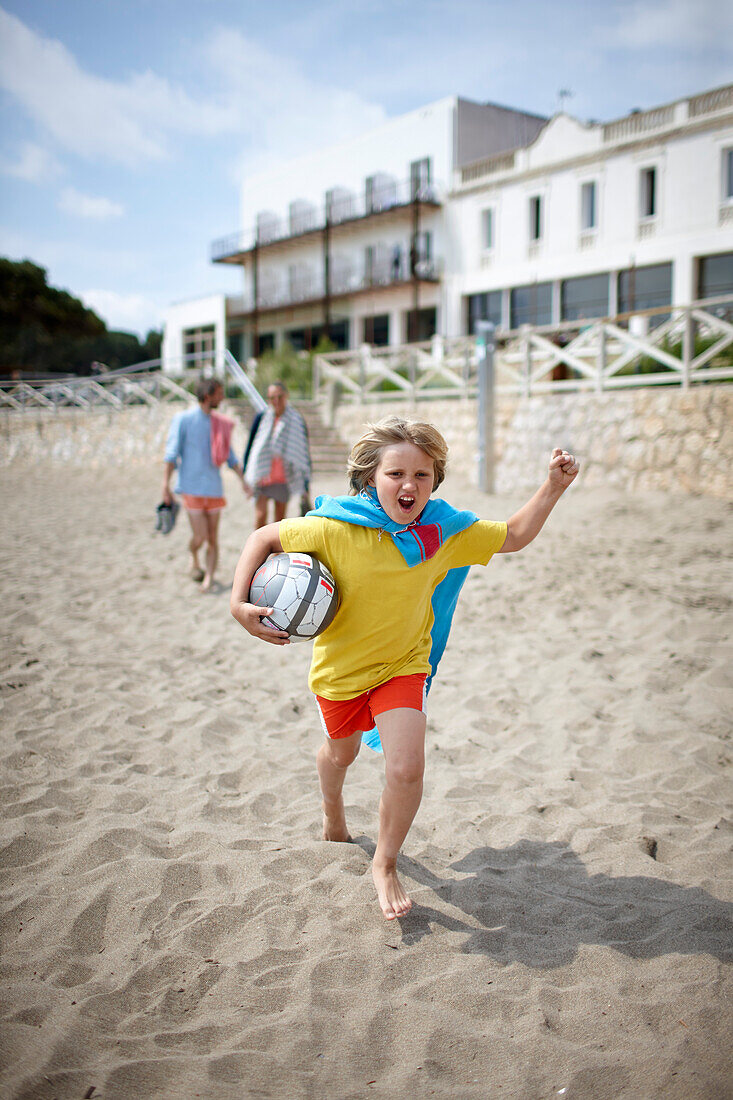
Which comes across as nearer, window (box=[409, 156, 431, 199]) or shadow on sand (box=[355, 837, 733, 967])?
shadow on sand (box=[355, 837, 733, 967])

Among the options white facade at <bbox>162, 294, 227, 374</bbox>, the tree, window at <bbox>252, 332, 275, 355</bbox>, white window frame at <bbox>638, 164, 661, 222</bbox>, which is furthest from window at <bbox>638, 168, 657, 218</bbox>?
the tree

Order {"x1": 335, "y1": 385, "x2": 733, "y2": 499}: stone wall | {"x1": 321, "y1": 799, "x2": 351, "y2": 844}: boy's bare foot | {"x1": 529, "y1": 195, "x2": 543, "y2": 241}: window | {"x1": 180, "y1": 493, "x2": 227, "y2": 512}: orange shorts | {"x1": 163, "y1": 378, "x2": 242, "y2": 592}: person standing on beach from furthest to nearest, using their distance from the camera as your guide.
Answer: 1. {"x1": 529, "y1": 195, "x2": 543, "y2": 241}: window
2. {"x1": 335, "y1": 385, "x2": 733, "y2": 499}: stone wall
3. {"x1": 180, "y1": 493, "x2": 227, "y2": 512}: orange shorts
4. {"x1": 163, "y1": 378, "x2": 242, "y2": 592}: person standing on beach
5. {"x1": 321, "y1": 799, "x2": 351, "y2": 844}: boy's bare foot

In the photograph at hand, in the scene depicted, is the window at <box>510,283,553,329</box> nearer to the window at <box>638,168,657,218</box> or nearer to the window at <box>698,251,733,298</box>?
the window at <box>638,168,657,218</box>

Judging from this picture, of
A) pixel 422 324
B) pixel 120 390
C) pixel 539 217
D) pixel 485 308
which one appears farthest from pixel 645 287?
pixel 120 390

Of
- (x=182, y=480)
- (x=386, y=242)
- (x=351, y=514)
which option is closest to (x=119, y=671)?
(x=182, y=480)

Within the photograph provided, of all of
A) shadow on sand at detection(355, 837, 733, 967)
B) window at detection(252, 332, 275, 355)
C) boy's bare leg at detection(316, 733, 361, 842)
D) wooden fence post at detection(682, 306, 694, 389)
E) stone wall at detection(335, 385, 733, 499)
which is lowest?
shadow on sand at detection(355, 837, 733, 967)

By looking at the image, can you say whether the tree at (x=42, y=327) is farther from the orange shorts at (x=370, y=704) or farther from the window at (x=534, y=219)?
the orange shorts at (x=370, y=704)

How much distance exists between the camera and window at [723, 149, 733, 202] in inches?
758

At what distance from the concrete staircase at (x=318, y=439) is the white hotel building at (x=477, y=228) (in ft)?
19.2

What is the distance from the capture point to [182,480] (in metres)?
6.80

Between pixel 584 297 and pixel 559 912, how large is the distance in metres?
22.7

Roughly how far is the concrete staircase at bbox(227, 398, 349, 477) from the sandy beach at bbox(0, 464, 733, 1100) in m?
10.5

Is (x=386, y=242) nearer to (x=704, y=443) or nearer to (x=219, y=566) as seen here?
(x=704, y=443)

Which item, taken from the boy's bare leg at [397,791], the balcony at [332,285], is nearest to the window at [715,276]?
the balcony at [332,285]
